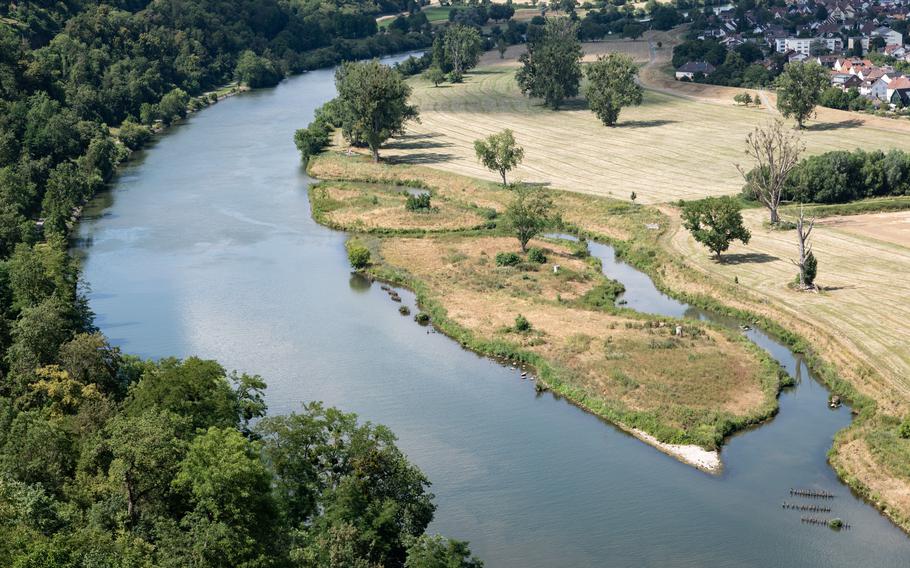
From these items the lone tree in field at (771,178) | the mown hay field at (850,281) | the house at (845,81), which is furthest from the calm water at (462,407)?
the house at (845,81)

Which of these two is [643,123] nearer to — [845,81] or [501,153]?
[501,153]

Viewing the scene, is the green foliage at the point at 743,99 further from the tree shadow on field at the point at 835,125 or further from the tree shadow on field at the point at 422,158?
the tree shadow on field at the point at 422,158

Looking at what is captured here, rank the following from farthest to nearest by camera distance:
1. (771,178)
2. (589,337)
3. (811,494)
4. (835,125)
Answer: (835,125), (771,178), (589,337), (811,494)

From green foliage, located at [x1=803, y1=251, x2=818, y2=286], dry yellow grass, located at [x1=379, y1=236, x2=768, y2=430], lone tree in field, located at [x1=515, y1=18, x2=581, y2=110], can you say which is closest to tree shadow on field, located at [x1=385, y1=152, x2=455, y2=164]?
lone tree in field, located at [x1=515, y1=18, x2=581, y2=110]

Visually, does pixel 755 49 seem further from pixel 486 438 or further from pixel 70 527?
pixel 70 527

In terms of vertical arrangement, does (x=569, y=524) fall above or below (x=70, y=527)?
below

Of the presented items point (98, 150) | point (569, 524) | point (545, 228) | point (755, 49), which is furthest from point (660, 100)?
point (569, 524)

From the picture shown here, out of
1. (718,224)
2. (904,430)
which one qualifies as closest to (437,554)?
(904,430)
